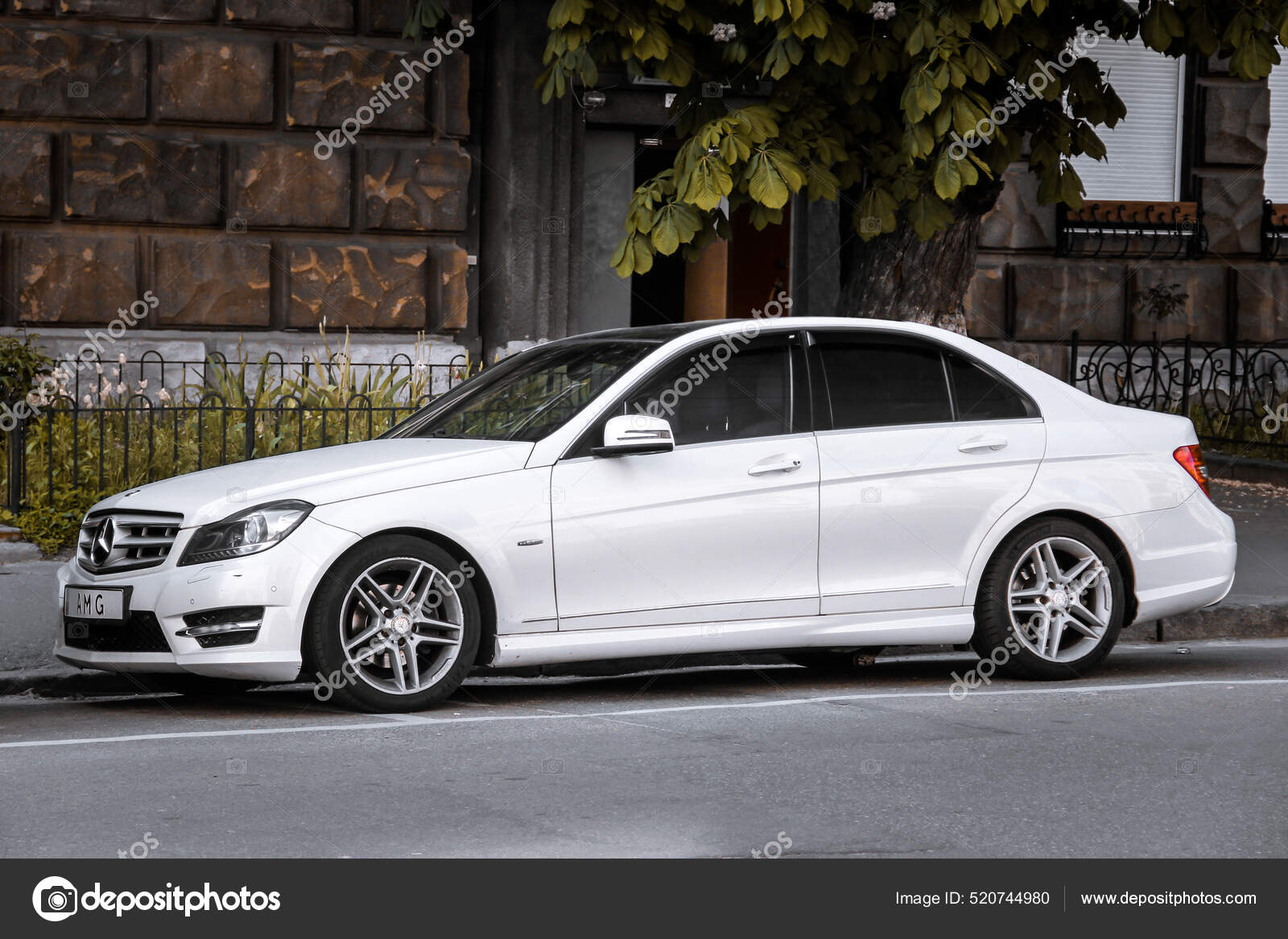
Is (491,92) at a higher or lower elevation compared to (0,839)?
higher

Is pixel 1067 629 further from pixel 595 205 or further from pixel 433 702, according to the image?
pixel 595 205

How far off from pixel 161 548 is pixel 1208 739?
156 inches

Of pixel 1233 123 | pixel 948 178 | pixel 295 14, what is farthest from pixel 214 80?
pixel 1233 123

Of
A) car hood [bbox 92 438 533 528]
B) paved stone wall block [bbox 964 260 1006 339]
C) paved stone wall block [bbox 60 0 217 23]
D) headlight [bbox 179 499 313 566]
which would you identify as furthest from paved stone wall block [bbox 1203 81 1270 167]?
headlight [bbox 179 499 313 566]

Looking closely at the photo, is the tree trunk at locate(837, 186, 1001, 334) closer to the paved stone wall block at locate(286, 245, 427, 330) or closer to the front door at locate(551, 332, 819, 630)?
the paved stone wall block at locate(286, 245, 427, 330)

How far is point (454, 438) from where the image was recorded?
7.38 meters

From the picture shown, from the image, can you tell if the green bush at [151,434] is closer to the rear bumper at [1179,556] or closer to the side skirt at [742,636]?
the side skirt at [742,636]

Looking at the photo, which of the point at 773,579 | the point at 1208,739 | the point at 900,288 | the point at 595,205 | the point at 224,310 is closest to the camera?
the point at 1208,739

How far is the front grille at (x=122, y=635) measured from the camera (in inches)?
263

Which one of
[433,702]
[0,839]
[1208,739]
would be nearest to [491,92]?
[433,702]

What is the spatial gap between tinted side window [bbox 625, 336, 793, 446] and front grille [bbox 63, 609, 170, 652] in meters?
2.05

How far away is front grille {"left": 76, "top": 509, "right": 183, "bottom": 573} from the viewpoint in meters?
6.78

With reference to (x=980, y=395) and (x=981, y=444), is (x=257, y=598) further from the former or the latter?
(x=980, y=395)
